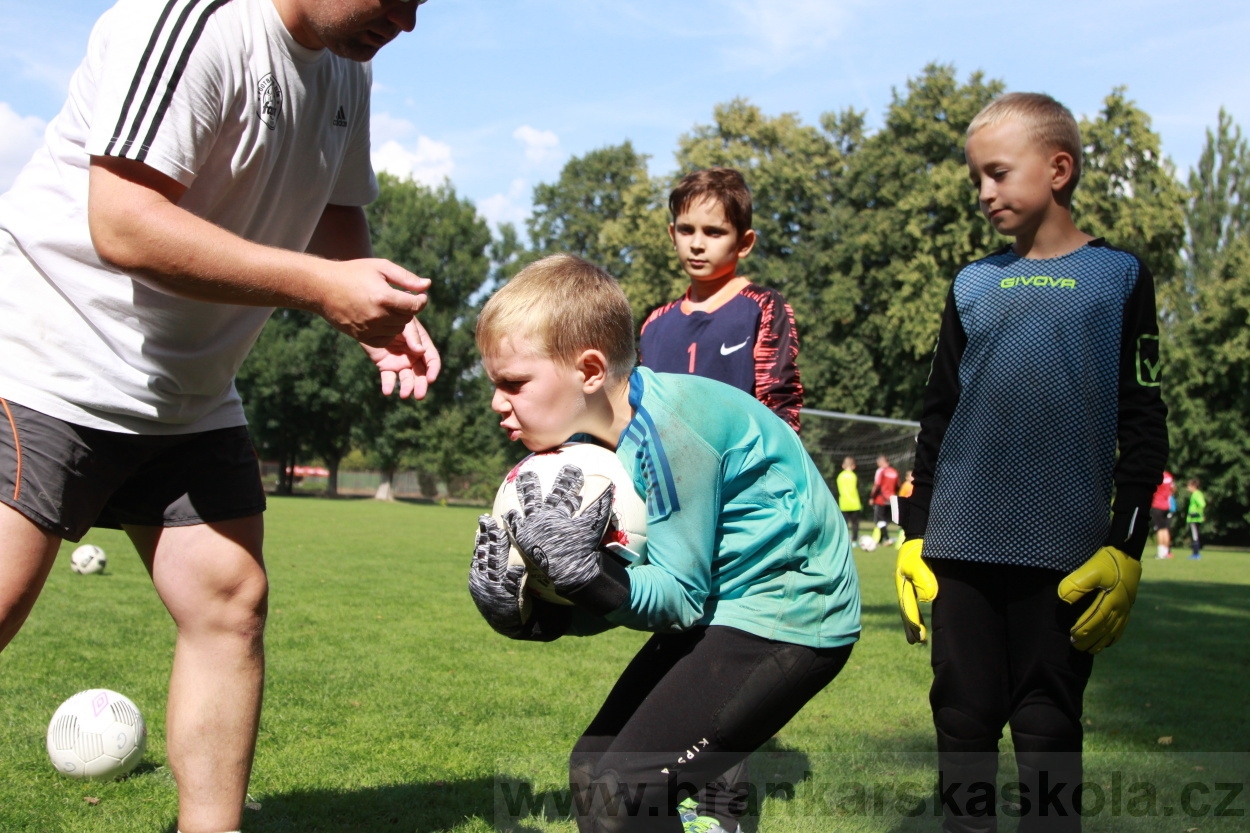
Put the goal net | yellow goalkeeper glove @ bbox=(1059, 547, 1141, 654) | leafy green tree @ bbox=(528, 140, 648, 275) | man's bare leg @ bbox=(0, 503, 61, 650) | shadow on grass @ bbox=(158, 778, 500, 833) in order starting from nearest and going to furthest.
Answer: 1. man's bare leg @ bbox=(0, 503, 61, 650)
2. yellow goalkeeper glove @ bbox=(1059, 547, 1141, 654)
3. shadow on grass @ bbox=(158, 778, 500, 833)
4. the goal net
5. leafy green tree @ bbox=(528, 140, 648, 275)

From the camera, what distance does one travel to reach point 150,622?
26.7 feet

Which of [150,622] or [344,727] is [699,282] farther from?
[150,622]

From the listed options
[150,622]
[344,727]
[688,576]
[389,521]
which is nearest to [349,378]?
[389,521]

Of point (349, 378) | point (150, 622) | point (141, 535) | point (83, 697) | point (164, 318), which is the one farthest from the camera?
point (349, 378)

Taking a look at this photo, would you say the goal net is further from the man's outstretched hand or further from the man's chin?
the man's chin

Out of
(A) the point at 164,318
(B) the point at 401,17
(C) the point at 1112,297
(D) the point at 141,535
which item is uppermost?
(B) the point at 401,17

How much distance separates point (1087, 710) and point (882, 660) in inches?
66.2

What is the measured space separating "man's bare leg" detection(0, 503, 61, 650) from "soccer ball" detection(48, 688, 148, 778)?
5.34 ft

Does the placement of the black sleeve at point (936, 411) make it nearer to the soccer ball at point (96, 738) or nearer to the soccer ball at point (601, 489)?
the soccer ball at point (601, 489)

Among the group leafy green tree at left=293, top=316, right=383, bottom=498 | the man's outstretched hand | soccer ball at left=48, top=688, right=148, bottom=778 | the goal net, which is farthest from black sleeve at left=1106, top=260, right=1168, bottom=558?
leafy green tree at left=293, top=316, right=383, bottom=498

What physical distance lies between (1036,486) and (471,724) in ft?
10.8

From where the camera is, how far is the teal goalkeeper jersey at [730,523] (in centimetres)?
234

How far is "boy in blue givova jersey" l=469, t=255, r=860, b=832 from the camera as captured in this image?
90.9 inches

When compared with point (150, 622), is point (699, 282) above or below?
above
